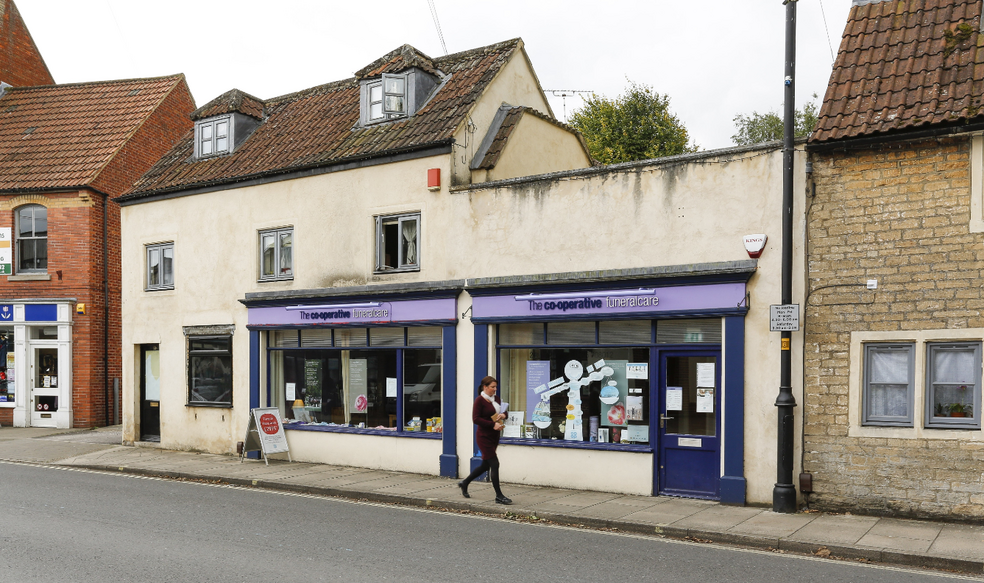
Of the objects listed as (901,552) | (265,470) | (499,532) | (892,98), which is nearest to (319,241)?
(265,470)

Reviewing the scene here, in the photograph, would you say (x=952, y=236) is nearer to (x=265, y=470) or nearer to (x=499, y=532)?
(x=499, y=532)

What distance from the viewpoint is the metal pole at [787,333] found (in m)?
10.8

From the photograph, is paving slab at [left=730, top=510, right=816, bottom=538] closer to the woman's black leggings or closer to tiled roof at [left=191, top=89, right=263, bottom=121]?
the woman's black leggings

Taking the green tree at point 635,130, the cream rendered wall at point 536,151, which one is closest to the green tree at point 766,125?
the green tree at point 635,130

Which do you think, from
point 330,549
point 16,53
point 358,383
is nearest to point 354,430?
point 358,383

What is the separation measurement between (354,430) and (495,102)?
21.8 feet

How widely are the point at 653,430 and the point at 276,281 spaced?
8.25 m

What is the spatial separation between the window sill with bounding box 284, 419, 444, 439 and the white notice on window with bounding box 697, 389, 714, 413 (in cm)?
452

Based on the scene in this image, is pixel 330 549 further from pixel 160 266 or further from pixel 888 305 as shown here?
pixel 160 266

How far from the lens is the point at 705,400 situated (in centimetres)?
1199

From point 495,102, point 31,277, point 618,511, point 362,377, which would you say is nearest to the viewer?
point 618,511

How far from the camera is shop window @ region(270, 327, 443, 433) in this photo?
14.8 meters

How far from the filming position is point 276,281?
16.7 metres

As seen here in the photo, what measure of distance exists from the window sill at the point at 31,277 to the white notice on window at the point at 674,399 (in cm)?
1785
